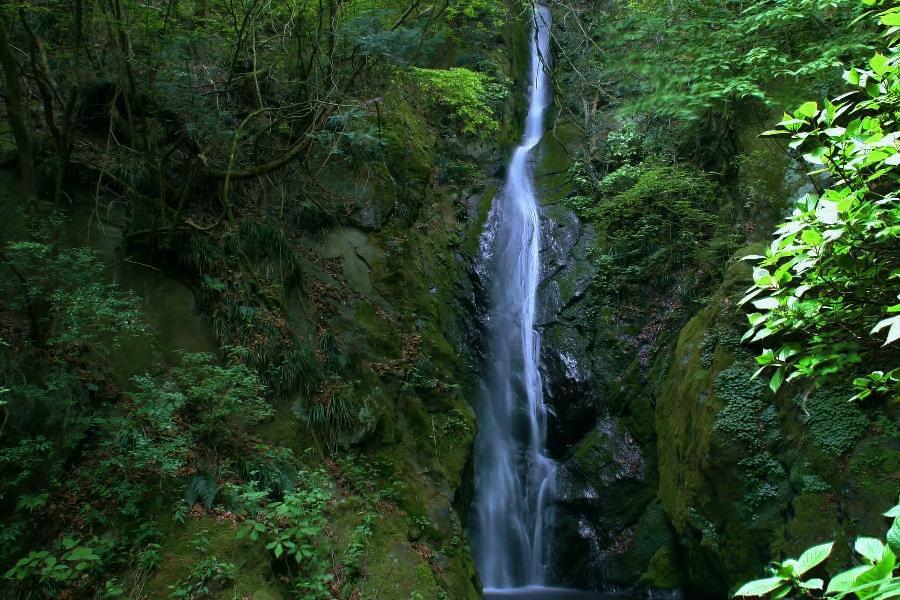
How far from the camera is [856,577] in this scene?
3.48 ft

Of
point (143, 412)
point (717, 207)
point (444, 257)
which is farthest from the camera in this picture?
point (444, 257)

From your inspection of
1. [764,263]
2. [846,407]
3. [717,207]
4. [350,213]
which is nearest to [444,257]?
[350,213]

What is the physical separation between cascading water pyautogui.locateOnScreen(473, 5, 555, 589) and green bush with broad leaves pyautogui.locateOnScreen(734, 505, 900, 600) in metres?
7.64

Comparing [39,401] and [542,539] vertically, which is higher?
[39,401]

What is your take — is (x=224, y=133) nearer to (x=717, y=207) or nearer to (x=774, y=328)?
(x=774, y=328)

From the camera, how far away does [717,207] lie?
35.8ft

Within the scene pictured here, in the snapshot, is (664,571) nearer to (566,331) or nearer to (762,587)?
(566,331)

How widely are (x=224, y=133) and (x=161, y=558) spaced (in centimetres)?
478

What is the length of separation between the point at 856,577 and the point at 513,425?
31.5ft

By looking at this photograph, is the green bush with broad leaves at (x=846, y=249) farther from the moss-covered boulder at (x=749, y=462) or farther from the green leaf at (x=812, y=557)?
the moss-covered boulder at (x=749, y=462)

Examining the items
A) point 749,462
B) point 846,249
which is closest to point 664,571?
point 749,462

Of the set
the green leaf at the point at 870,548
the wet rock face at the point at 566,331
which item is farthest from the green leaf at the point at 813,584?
the wet rock face at the point at 566,331

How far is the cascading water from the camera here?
9320mm

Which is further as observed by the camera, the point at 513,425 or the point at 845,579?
the point at 513,425
